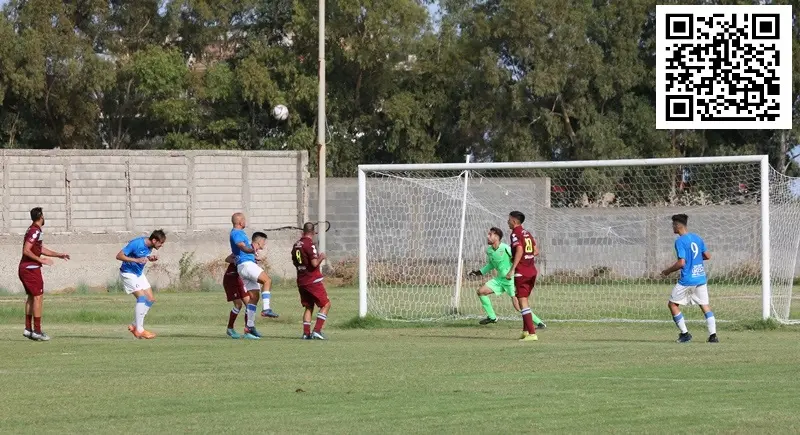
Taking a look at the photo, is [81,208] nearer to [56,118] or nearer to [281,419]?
[56,118]

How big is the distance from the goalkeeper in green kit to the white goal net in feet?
4.36

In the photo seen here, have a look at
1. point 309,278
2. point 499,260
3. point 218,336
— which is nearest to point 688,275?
point 499,260

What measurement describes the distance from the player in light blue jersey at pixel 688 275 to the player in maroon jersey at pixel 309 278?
5.02 meters

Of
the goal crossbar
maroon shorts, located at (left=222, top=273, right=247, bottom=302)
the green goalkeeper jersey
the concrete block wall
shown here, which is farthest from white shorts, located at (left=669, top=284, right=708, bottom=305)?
the concrete block wall

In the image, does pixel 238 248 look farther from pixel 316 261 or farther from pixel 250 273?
pixel 316 261

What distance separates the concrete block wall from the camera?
3800 cm

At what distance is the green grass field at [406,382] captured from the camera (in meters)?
10.7

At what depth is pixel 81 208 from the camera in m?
38.8

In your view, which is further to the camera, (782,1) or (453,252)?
(782,1)

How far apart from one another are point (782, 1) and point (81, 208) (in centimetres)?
2938

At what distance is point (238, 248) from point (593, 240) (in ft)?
43.6

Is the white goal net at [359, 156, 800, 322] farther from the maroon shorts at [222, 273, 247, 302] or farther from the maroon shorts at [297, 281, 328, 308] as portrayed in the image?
the maroon shorts at [297, 281, 328, 308]

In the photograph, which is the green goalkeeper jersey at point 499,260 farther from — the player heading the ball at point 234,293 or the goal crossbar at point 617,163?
the player heading the ball at point 234,293

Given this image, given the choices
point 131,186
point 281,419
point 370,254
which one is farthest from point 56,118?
point 281,419
